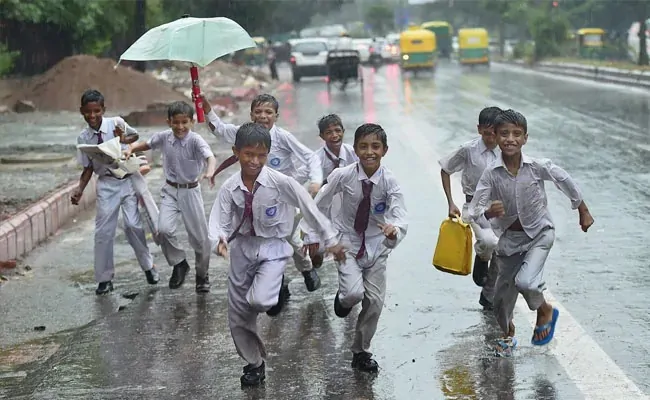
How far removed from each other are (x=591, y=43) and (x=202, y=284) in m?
46.2

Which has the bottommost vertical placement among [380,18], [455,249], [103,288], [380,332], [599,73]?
[103,288]

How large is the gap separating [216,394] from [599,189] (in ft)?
24.8

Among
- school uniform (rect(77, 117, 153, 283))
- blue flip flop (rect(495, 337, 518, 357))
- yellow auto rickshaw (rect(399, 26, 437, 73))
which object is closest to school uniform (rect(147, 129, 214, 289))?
school uniform (rect(77, 117, 153, 283))

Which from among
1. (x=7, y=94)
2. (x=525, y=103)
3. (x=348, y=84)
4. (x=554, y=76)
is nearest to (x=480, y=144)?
(x=525, y=103)

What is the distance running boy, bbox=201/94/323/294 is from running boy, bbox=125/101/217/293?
0.62 ft

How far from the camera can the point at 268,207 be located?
6070mm

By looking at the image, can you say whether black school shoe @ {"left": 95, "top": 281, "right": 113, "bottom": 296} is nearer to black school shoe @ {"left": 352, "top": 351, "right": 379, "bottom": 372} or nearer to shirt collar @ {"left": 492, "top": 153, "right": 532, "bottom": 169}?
black school shoe @ {"left": 352, "top": 351, "right": 379, "bottom": 372}

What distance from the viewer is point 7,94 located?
1066 inches

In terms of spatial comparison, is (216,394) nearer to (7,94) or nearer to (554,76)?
(7,94)

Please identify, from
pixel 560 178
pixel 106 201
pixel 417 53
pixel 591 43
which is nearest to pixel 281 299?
pixel 106 201

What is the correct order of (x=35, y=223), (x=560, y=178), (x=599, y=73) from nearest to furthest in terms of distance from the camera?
(x=560, y=178)
(x=35, y=223)
(x=599, y=73)

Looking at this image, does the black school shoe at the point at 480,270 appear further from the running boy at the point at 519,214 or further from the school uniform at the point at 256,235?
the school uniform at the point at 256,235

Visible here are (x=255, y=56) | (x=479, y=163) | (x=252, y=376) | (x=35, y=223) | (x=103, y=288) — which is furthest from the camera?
(x=255, y=56)

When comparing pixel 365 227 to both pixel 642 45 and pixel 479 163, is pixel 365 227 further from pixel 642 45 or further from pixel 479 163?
pixel 642 45
